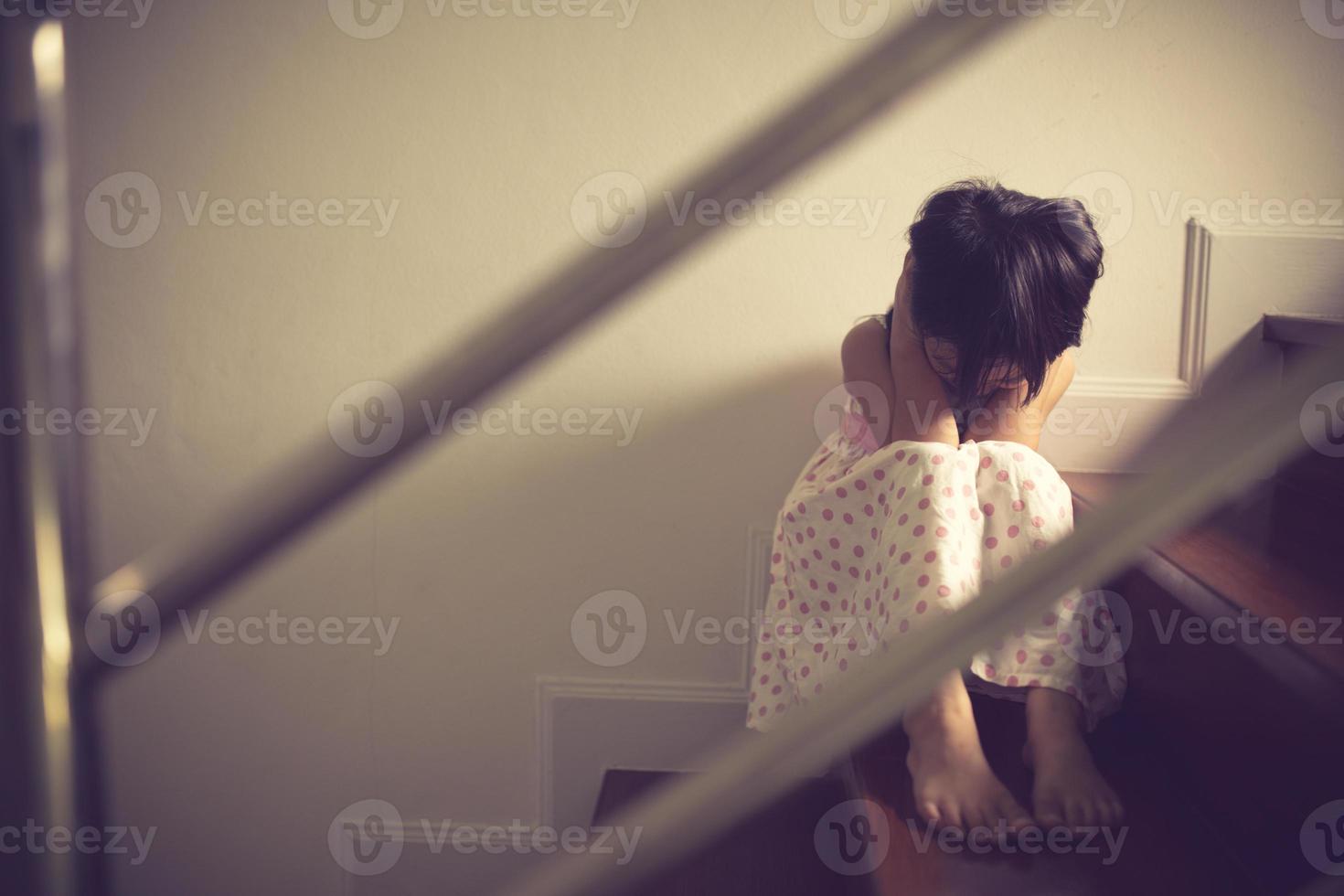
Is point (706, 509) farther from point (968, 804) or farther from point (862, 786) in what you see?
point (968, 804)

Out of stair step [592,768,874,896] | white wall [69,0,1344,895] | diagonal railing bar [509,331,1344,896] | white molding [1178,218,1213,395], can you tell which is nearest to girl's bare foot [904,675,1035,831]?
stair step [592,768,874,896]

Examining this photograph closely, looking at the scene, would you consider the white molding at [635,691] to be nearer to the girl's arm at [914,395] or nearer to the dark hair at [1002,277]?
the girl's arm at [914,395]

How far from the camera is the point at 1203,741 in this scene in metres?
0.93

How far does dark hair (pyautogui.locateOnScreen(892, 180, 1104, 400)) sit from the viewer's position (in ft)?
3.56

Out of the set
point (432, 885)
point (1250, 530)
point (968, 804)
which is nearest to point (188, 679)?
point (432, 885)

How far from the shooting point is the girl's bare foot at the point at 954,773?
84 cm

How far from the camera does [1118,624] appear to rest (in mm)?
1119

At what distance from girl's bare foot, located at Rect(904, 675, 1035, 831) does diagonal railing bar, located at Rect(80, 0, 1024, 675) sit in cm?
64

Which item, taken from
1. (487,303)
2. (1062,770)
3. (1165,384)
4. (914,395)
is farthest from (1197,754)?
(487,303)

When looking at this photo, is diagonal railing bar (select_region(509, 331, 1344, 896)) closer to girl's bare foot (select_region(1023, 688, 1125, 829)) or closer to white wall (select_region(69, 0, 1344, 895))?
girl's bare foot (select_region(1023, 688, 1125, 829))

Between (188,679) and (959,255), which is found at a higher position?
(959,255)

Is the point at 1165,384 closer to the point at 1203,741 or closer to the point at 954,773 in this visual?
the point at 1203,741

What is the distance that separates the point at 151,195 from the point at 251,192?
0.20 metres

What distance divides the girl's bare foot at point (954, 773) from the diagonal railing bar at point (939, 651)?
0.57 m
